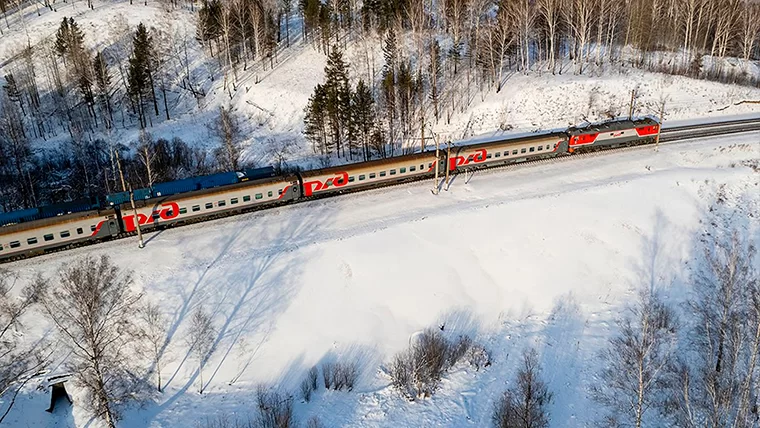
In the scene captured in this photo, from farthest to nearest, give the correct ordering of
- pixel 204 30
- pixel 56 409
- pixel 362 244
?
1. pixel 204 30
2. pixel 362 244
3. pixel 56 409

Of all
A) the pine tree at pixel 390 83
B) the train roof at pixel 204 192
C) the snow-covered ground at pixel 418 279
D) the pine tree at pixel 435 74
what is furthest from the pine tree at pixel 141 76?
the pine tree at pixel 435 74

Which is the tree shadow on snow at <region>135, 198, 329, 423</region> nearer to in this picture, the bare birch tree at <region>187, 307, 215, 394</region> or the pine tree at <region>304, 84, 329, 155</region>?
the bare birch tree at <region>187, 307, 215, 394</region>

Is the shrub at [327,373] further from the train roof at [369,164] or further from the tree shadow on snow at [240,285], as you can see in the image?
the train roof at [369,164]

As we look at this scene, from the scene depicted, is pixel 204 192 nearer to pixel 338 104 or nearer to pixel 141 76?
pixel 338 104

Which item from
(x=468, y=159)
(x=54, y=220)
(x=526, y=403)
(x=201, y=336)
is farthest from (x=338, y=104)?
(x=526, y=403)

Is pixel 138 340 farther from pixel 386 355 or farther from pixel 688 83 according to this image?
pixel 688 83

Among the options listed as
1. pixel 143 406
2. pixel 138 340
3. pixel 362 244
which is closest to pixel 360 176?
pixel 362 244

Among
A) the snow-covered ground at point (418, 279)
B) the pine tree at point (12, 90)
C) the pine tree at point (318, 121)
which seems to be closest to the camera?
the snow-covered ground at point (418, 279)
